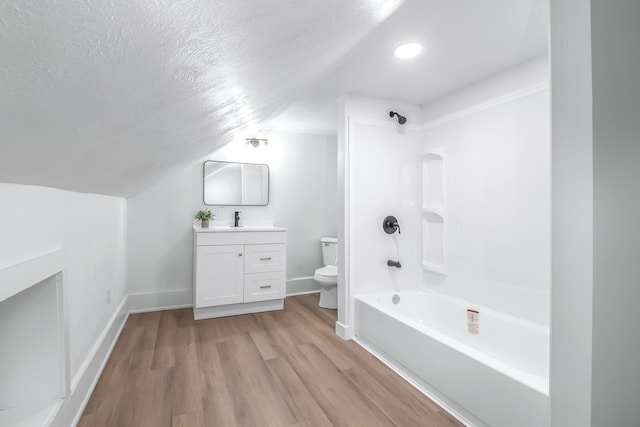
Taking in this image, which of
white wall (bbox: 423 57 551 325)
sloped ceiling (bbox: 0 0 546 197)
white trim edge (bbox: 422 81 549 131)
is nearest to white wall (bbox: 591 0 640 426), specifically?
sloped ceiling (bbox: 0 0 546 197)

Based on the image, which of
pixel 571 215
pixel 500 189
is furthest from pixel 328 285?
pixel 571 215

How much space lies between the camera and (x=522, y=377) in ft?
4.33

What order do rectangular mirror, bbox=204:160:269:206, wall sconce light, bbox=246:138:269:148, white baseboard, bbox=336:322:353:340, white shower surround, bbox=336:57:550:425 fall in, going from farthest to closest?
wall sconce light, bbox=246:138:269:148 < rectangular mirror, bbox=204:160:269:206 < white baseboard, bbox=336:322:353:340 < white shower surround, bbox=336:57:550:425

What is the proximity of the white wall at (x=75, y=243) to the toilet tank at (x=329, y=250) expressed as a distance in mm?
2245

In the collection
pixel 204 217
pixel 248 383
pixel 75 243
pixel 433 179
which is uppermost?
pixel 433 179

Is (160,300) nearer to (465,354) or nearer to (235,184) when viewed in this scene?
(235,184)

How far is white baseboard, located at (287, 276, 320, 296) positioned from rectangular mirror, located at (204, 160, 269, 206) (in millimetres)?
1079

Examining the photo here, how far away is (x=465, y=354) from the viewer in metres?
1.54

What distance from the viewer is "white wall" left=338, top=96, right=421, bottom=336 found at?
100 inches

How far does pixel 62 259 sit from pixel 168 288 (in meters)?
2.09

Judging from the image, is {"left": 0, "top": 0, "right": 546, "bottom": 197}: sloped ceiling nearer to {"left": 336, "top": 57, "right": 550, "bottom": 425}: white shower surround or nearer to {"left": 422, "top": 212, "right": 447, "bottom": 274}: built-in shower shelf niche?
{"left": 336, "top": 57, "right": 550, "bottom": 425}: white shower surround

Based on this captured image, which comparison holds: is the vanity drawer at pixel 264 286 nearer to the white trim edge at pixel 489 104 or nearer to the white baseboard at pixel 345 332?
the white baseboard at pixel 345 332

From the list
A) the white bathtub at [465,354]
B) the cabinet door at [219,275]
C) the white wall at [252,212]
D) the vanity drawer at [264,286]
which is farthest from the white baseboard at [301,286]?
the white bathtub at [465,354]

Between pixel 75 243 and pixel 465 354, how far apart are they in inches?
82.3
